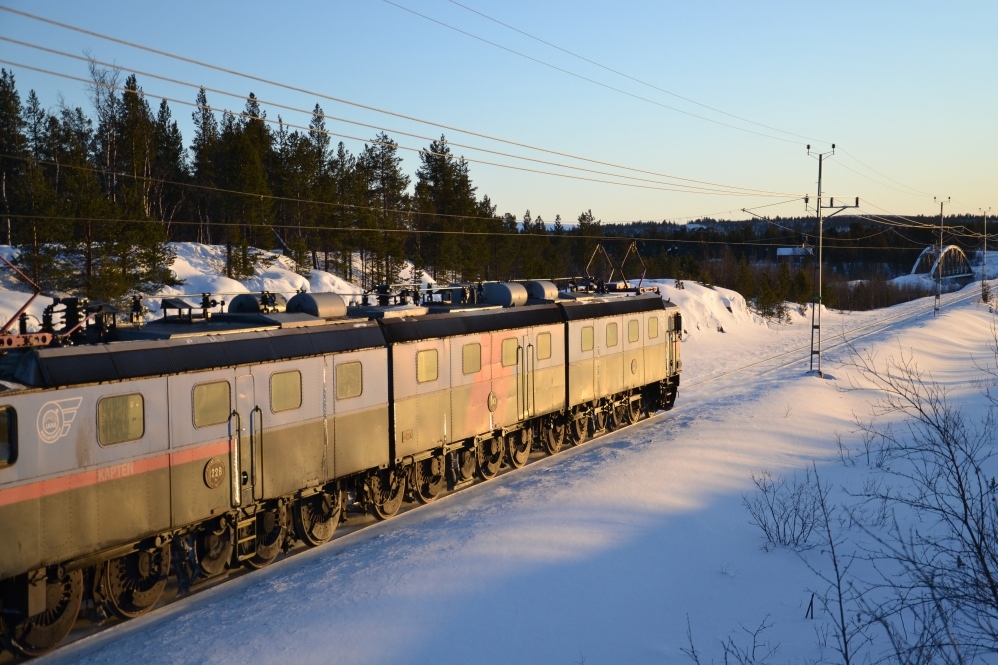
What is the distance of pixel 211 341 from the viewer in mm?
12109

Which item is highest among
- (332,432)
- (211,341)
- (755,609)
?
(211,341)

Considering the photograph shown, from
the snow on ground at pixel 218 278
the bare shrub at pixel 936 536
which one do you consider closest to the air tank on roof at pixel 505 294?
the bare shrub at pixel 936 536

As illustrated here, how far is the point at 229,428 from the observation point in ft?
40.2

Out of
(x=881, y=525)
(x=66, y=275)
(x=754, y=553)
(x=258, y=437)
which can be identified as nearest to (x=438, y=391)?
(x=258, y=437)

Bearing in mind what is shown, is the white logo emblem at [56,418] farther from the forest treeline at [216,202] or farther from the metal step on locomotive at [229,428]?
the forest treeline at [216,202]

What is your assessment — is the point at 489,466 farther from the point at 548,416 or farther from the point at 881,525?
the point at 881,525

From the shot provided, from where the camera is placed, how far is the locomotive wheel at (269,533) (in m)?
13.2

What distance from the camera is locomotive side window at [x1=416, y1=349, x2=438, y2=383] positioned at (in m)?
16.2

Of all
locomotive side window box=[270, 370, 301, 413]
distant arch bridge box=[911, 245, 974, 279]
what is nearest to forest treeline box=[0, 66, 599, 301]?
locomotive side window box=[270, 370, 301, 413]

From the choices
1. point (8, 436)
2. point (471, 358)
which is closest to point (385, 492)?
point (471, 358)

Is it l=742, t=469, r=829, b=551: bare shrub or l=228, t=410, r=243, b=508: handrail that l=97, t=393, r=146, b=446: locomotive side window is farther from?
l=742, t=469, r=829, b=551: bare shrub

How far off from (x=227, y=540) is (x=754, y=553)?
823 cm

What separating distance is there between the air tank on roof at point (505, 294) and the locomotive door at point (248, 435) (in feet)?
28.0

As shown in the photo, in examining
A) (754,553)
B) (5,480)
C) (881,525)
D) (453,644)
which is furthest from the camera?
(881,525)
